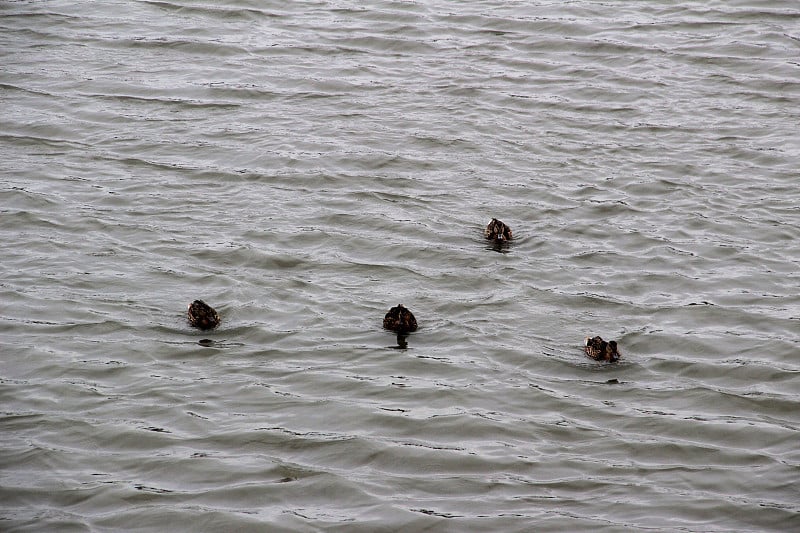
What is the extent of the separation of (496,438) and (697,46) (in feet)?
34.7

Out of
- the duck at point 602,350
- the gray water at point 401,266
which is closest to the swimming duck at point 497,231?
the gray water at point 401,266

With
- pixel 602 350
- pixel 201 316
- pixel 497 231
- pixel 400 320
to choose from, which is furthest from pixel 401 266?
pixel 602 350

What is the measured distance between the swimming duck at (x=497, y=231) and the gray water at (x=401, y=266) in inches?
7.0

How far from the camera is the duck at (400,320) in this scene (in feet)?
33.9

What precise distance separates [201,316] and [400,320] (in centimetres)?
183

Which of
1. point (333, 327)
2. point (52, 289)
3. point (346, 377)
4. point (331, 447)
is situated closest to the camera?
point (331, 447)

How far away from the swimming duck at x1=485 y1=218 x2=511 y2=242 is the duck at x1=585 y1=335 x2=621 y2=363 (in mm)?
2423

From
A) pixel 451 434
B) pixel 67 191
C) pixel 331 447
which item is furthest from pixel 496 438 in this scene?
pixel 67 191

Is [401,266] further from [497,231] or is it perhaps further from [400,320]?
[400,320]

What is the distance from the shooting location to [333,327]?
10.6 metres

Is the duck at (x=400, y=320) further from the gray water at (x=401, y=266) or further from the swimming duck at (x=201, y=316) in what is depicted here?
the swimming duck at (x=201, y=316)

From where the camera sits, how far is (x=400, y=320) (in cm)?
1034

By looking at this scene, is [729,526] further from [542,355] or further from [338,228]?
[338,228]

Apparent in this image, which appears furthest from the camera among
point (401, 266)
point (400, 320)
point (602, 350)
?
point (401, 266)
